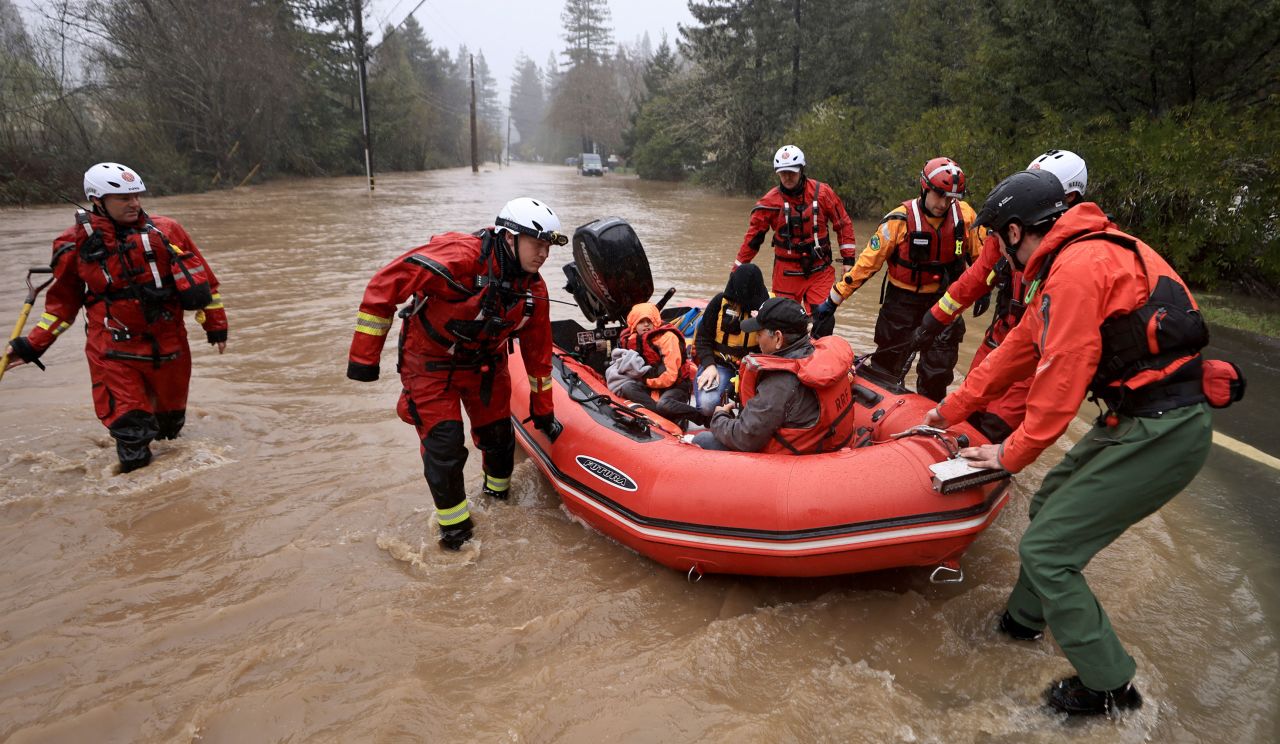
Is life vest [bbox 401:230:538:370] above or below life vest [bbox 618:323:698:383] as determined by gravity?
above

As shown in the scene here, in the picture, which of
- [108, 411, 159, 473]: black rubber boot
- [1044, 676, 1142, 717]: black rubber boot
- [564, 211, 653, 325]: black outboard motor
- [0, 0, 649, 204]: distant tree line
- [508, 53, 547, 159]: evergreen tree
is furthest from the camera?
[508, 53, 547, 159]: evergreen tree

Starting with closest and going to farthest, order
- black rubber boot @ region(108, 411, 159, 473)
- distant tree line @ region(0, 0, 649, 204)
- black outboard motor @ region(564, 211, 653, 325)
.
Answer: black rubber boot @ region(108, 411, 159, 473) < black outboard motor @ region(564, 211, 653, 325) < distant tree line @ region(0, 0, 649, 204)

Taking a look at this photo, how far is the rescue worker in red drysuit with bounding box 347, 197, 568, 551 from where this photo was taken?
2.86 metres

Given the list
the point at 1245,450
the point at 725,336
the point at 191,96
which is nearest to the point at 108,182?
the point at 725,336

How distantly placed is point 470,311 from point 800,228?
10.1ft

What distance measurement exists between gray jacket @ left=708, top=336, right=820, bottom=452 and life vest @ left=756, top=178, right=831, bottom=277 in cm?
249

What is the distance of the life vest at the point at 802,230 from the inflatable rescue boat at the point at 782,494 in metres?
1.98

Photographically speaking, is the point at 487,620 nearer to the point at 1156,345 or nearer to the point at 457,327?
the point at 457,327

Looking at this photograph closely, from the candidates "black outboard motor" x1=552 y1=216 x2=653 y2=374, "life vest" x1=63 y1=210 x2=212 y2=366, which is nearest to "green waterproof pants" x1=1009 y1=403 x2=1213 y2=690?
"black outboard motor" x1=552 y1=216 x2=653 y2=374

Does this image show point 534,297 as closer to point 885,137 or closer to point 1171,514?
point 1171,514

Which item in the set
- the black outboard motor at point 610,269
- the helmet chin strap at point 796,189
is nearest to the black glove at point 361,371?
the black outboard motor at point 610,269

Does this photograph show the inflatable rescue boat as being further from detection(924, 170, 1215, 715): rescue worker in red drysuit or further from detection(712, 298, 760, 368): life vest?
detection(712, 298, 760, 368): life vest

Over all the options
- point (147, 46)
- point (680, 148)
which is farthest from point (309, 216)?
→ point (680, 148)

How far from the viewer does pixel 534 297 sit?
316 centimetres
